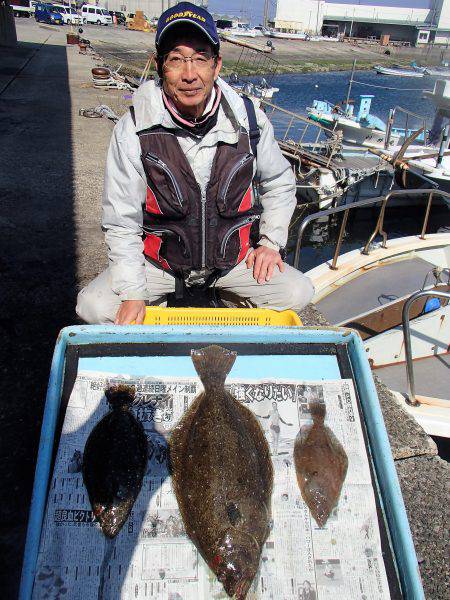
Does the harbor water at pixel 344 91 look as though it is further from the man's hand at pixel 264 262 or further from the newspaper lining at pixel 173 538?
the newspaper lining at pixel 173 538

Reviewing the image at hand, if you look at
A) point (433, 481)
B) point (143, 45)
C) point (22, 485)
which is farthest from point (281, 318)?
point (143, 45)

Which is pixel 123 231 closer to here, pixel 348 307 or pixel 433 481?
pixel 433 481

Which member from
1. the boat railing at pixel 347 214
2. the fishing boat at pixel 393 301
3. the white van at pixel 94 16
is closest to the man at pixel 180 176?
the boat railing at pixel 347 214

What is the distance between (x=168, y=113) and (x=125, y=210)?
23.8 inches

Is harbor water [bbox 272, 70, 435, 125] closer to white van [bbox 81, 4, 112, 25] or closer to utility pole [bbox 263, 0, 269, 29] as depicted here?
white van [bbox 81, 4, 112, 25]

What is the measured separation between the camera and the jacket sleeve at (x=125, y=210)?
2643 millimetres

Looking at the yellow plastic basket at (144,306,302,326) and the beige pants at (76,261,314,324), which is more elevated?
the yellow plastic basket at (144,306,302,326)

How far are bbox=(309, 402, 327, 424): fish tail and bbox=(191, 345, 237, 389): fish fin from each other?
0.38m

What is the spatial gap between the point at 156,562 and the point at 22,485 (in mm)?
1260

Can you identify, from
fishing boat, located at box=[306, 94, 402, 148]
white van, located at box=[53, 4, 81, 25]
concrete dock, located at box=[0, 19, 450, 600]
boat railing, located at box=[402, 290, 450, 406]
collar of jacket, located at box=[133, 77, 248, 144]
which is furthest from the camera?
white van, located at box=[53, 4, 81, 25]

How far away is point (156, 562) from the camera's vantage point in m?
1.57

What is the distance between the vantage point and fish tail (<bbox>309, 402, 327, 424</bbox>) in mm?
1906

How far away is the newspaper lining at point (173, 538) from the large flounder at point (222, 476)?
4 cm

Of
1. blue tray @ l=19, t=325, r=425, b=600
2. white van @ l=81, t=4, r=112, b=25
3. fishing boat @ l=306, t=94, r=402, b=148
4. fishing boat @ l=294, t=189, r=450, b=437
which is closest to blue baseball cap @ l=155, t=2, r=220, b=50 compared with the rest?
blue tray @ l=19, t=325, r=425, b=600
